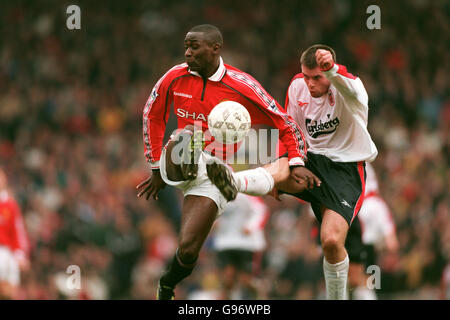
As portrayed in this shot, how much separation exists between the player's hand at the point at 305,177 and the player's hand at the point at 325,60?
862 millimetres

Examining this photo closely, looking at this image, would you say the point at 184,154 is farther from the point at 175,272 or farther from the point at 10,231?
the point at 10,231

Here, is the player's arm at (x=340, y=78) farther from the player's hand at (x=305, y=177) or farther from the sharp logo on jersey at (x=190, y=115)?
the sharp logo on jersey at (x=190, y=115)

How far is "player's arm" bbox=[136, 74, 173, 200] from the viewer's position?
20.4ft

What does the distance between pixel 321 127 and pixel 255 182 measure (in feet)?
3.14

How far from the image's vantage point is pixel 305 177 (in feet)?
19.9

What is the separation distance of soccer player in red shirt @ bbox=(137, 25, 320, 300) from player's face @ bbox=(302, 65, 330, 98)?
1.16ft

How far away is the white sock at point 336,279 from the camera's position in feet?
20.0

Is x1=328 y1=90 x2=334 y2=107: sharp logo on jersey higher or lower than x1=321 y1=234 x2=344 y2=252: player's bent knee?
higher

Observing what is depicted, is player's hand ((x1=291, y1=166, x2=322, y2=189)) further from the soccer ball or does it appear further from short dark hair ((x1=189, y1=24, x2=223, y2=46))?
short dark hair ((x1=189, y1=24, x2=223, y2=46))

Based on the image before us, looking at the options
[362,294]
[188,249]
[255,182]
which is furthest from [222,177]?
[362,294]

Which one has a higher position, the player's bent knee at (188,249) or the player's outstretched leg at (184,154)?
the player's outstretched leg at (184,154)

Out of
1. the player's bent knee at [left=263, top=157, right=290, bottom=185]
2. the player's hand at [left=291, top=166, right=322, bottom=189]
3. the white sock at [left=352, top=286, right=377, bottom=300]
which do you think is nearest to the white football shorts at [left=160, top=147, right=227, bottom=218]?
the player's bent knee at [left=263, top=157, right=290, bottom=185]

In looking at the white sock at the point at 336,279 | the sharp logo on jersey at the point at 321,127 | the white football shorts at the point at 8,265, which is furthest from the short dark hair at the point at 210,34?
the white football shorts at the point at 8,265

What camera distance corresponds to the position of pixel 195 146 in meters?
5.83
